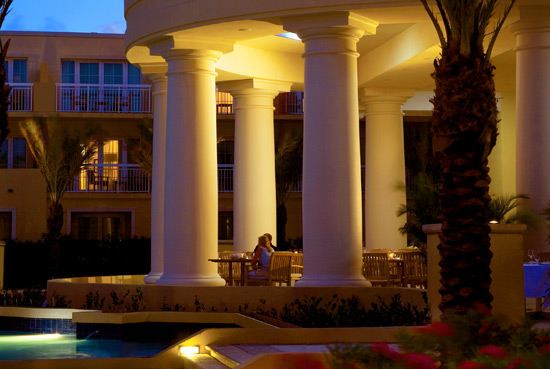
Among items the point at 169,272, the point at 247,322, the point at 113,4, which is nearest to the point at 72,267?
the point at 169,272

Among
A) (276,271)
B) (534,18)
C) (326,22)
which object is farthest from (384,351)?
(276,271)

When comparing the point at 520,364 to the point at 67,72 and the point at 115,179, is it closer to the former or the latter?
the point at 115,179

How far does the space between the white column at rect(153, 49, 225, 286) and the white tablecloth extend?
587 centimetres

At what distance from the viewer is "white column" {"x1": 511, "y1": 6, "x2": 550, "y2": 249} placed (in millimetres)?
15648

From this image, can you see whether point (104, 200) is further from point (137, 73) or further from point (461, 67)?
point (461, 67)

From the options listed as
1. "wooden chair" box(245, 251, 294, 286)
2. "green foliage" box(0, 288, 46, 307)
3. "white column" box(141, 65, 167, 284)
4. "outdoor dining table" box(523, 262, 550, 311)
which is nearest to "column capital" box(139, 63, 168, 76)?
"white column" box(141, 65, 167, 284)

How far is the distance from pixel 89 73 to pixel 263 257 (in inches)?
952

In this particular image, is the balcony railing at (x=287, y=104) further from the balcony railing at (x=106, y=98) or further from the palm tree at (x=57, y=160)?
the palm tree at (x=57, y=160)

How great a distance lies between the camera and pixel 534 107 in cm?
1584

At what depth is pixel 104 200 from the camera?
40500 mm

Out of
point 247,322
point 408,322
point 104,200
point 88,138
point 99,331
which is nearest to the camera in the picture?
point 408,322

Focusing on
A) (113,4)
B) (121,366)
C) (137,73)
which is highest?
(113,4)

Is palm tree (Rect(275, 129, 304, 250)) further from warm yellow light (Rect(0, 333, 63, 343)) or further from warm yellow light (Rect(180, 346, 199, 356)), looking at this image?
warm yellow light (Rect(180, 346, 199, 356))

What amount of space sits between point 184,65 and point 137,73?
24152 millimetres
